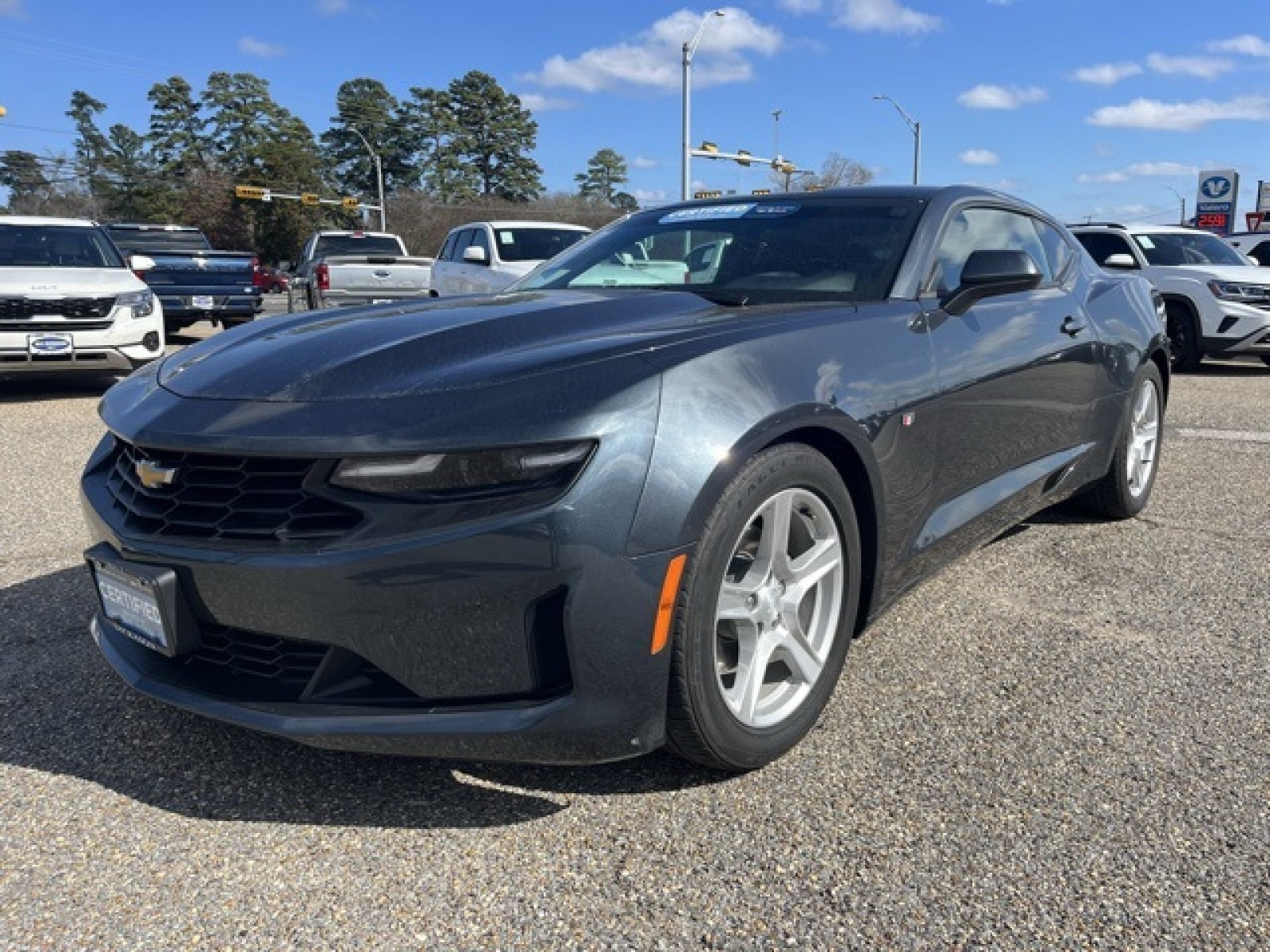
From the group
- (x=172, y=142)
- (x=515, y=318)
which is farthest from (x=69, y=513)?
(x=172, y=142)

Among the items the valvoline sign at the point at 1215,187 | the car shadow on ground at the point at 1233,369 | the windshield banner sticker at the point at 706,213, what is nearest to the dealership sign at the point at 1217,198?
the valvoline sign at the point at 1215,187

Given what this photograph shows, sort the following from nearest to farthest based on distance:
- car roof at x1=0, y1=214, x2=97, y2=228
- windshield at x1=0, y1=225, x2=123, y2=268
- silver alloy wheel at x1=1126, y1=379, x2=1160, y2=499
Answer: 1. silver alloy wheel at x1=1126, y1=379, x2=1160, y2=499
2. windshield at x1=0, y1=225, x2=123, y2=268
3. car roof at x1=0, y1=214, x2=97, y2=228

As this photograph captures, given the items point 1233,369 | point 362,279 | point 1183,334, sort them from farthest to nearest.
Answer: point 362,279 → point 1233,369 → point 1183,334

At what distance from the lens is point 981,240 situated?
375 centimetres

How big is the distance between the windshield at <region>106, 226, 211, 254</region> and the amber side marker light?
16164 millimetres

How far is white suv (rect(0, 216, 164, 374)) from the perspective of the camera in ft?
27.6

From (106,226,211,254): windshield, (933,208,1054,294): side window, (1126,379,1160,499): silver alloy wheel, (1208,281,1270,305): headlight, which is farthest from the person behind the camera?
(106,226,211,254): windshield

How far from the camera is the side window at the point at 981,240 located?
133 inches

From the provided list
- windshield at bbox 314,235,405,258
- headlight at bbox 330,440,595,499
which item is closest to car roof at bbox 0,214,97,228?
windshield at bbox 314,235,405,258

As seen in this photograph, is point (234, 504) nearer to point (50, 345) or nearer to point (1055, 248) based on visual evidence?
point (1055, 248)

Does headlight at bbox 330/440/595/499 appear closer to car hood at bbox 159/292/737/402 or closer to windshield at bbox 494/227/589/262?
car hood at bbox 159/292/737/402

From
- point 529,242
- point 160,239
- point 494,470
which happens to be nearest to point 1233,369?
point 529,242

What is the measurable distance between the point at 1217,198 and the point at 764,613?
50.7m

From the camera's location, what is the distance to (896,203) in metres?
3.45
